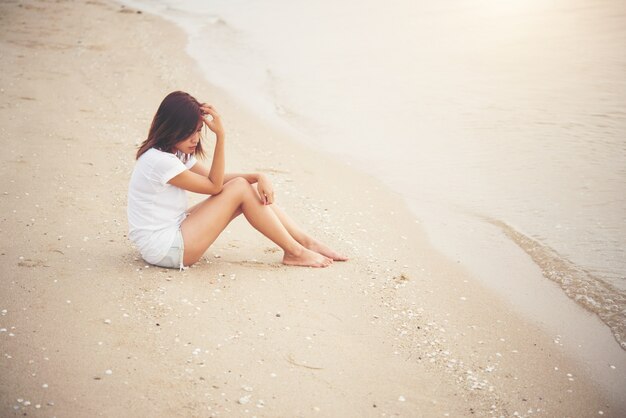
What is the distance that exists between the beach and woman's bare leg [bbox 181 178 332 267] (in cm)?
25

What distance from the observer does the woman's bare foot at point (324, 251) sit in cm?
539

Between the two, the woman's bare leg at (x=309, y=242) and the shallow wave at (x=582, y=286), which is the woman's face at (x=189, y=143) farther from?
the shallow wave at (x=582, y=286)

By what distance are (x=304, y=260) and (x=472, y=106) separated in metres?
6.23

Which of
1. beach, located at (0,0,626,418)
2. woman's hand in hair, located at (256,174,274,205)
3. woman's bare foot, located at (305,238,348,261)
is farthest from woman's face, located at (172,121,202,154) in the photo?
woman's bare foot, located at (305,238,348,261)

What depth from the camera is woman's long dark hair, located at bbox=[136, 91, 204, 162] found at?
4.59 m

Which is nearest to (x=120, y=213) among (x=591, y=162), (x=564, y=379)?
(x=564, y=379)

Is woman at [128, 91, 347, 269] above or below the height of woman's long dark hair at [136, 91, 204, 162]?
below

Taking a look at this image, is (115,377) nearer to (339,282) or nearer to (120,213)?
(339,282)

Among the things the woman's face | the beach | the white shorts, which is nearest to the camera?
the beach

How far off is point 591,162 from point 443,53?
5.85 meters

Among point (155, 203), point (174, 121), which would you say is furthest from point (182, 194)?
point (174, 121)

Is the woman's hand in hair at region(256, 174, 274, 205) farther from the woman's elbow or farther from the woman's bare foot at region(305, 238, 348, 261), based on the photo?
the woman's bare foot at region(305, 238, 348, 261)

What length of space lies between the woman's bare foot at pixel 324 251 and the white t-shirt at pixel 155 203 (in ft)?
3.94

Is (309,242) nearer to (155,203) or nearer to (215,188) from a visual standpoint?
(215,188)
